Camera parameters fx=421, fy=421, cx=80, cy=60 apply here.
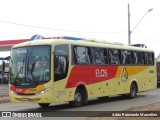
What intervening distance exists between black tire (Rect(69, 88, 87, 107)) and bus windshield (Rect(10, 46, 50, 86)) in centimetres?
226

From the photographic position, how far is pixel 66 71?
1788 centimetres

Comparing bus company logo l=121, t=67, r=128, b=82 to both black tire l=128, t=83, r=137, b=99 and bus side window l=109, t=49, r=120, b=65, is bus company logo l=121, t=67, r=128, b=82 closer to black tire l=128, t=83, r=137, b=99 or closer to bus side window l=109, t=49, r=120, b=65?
bus side window l=109, t=49, r=120, b=65

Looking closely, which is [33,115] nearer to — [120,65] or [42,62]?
[42,62]

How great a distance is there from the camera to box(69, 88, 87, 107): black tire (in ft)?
61.2

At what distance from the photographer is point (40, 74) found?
670 inches

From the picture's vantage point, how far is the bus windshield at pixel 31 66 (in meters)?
17.0

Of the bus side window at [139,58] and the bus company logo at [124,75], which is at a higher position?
the bus side window at [139,58]

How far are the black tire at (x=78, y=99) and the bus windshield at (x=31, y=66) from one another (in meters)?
2.26

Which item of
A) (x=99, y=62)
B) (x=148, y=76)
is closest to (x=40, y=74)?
(x=99, y=62)

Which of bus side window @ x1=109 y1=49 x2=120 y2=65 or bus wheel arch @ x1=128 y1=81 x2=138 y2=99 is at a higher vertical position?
bus side window @ x1=109 y1=49 x2=120 y2=65

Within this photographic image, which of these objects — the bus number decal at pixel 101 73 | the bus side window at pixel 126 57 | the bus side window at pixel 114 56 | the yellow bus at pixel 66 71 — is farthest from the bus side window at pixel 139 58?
the bus number decal at pixel 101 73

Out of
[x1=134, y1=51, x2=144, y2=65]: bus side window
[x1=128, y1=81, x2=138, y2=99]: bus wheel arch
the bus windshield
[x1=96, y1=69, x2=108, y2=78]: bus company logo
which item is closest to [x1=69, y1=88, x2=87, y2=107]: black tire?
[x1=96, y1=69, x2=108, y2=78]: bus company logo

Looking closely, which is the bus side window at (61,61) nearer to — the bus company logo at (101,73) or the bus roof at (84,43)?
the bus roof at (84,43)

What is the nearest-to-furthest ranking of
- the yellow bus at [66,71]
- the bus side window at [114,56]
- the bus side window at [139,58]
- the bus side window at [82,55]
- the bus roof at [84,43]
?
1. the yellow bus at [66,71]
2. the bus roof at [84,43]
3. the bus side window at [82,55]
4. the bus side window at [114,56]
5. the bus side window at [139,58]
